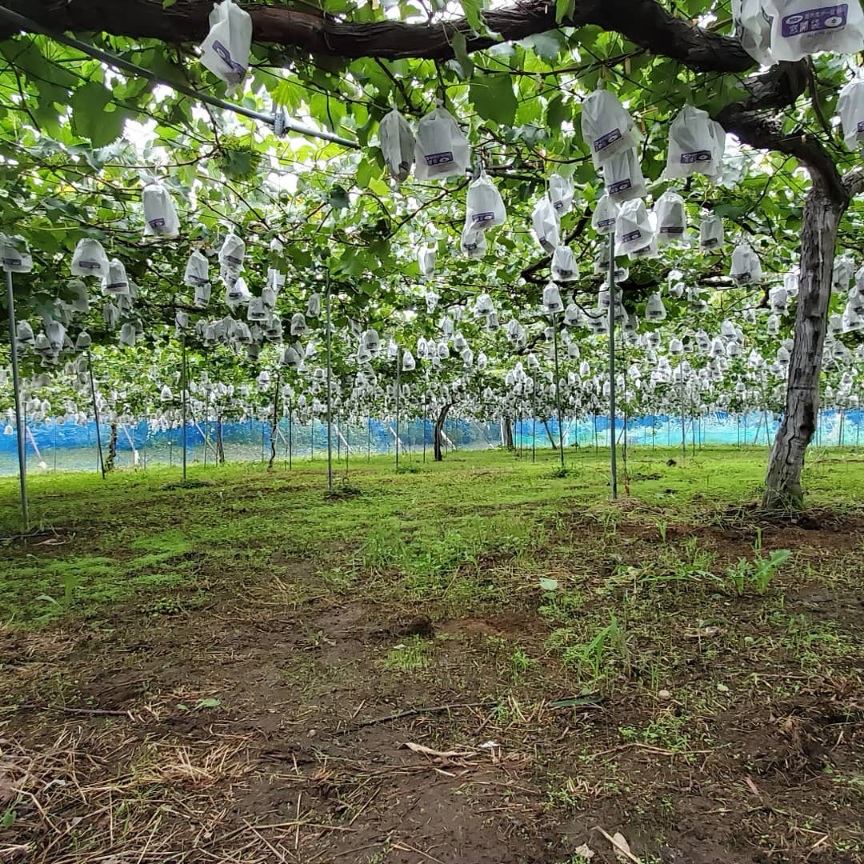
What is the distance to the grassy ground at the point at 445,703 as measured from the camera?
1.34 metres

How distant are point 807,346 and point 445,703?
160 inches

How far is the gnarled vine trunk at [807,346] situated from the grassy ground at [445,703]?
1.43 feet

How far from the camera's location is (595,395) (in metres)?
24.8

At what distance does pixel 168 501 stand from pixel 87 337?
2.71 m

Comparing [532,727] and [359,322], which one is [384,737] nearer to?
[532,727]

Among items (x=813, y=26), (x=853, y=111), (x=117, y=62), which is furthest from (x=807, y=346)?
(x=117, y=62)

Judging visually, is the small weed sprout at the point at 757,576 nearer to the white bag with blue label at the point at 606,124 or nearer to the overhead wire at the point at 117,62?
the white bag with blue label at the point at 606,124

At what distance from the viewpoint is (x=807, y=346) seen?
422 centimetres

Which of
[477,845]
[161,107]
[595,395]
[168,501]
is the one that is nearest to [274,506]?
[168,501]

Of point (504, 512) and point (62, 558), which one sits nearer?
point (62, 558)

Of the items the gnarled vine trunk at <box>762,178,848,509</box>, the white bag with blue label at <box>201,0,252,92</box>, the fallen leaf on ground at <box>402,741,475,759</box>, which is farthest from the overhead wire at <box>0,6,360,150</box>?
the gnarled vine trunk at <box>762,178,848,509</box>

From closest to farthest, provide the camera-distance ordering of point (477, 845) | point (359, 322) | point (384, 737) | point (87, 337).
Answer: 1. point (477, 845)
2. point (384, 737)
3. point (87, 337)
4. point (359, 322)

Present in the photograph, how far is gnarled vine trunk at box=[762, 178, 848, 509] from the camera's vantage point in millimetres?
4141

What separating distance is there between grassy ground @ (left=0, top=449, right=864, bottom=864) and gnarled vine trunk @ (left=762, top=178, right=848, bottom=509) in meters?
0.43
